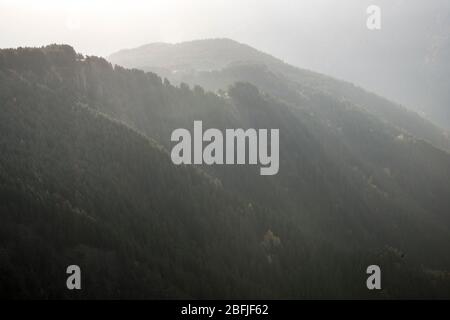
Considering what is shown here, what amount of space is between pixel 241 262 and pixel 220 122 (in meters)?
44.5

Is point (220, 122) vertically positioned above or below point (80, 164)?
above

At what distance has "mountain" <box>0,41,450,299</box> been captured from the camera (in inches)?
2082

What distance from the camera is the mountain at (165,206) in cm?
5288

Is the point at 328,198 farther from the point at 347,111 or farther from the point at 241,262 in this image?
the point at 347,111

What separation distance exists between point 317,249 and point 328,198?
33.3m

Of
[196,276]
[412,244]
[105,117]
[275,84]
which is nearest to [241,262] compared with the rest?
[196,276]

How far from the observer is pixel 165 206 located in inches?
2862

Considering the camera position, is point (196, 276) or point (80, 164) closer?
point (196, 276)
